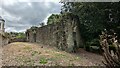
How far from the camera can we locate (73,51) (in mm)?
12664

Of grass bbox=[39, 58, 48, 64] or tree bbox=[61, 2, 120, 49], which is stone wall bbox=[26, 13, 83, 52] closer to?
tree bbox=[61, 2, 120, 49]

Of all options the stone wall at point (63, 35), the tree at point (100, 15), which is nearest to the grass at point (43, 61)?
the stone wall at point (63, 35)

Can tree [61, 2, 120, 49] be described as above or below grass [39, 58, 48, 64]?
above

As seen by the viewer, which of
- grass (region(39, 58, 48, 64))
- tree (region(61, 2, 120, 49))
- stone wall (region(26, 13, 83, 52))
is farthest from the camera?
stone wall (region(26, 13, 83, 52))

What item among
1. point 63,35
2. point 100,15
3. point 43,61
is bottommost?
point 43,61

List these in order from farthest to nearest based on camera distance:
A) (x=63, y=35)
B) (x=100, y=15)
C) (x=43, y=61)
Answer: (x=63, y=35) < (x=100, y=15) < (x=43, y=61)

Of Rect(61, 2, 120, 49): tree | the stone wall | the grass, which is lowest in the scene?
the grass

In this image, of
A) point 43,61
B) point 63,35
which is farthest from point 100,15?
point 43,61

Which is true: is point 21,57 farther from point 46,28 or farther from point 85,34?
point 85,34

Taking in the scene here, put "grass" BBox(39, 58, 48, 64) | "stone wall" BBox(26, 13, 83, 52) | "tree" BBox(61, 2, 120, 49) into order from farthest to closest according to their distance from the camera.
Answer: "stone wall" BBox(26, 13, 83, 52)
"tree" BBox(61, 2, 120, 49)
"grass" BBox(39, 58, 48, 64)

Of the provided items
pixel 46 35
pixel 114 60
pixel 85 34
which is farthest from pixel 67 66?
pixel 85 34

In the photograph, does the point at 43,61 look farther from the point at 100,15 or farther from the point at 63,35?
the point at 100,15

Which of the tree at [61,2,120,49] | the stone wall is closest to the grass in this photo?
the stone wall

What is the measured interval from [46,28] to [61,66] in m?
7.55
